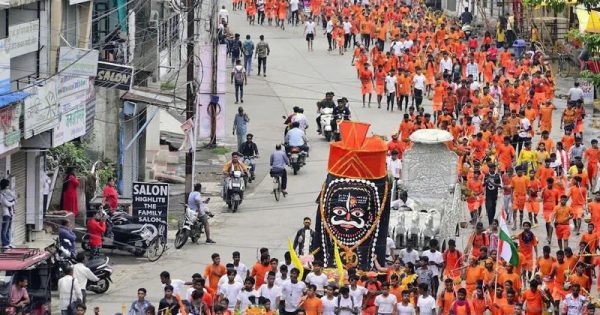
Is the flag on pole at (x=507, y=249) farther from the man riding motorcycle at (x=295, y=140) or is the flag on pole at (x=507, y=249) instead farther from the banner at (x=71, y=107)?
the man riding motorcycle at (x=295, y=140)

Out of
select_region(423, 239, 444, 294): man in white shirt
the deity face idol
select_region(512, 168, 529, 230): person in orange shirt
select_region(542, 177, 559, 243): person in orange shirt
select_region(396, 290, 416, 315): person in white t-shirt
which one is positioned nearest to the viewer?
select_region(396, 290, 416, 315): person in white t-shirt

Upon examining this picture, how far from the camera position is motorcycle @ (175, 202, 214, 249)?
1435 inches

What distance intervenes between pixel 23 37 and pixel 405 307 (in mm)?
10775

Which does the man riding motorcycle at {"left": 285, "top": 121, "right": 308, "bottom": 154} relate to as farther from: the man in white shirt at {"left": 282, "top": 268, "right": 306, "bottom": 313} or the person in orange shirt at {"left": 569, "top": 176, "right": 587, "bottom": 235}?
the man in white shirt at {"left": 282, "top": 268, "right": 306, "bottom": 313}

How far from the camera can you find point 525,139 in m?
43.8

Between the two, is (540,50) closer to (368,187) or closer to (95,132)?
(95,132)

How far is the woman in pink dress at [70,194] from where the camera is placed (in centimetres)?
3722

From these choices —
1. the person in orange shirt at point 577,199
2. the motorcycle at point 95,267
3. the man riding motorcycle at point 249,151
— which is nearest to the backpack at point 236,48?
the man riding motorcycle at point 249,151

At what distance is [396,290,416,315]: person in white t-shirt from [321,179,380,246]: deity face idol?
353cm

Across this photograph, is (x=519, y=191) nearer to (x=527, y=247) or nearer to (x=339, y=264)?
(x=527, y=247)

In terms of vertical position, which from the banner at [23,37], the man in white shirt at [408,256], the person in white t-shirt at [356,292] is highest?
the banner at [23,37]

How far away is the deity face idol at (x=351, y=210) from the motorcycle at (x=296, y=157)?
428 inches

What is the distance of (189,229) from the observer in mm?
36531

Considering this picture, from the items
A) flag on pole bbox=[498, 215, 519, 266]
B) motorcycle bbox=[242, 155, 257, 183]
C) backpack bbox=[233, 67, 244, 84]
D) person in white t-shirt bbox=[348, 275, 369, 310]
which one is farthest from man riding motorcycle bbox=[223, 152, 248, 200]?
backpack bbox=[233, 67, 244, 84]
